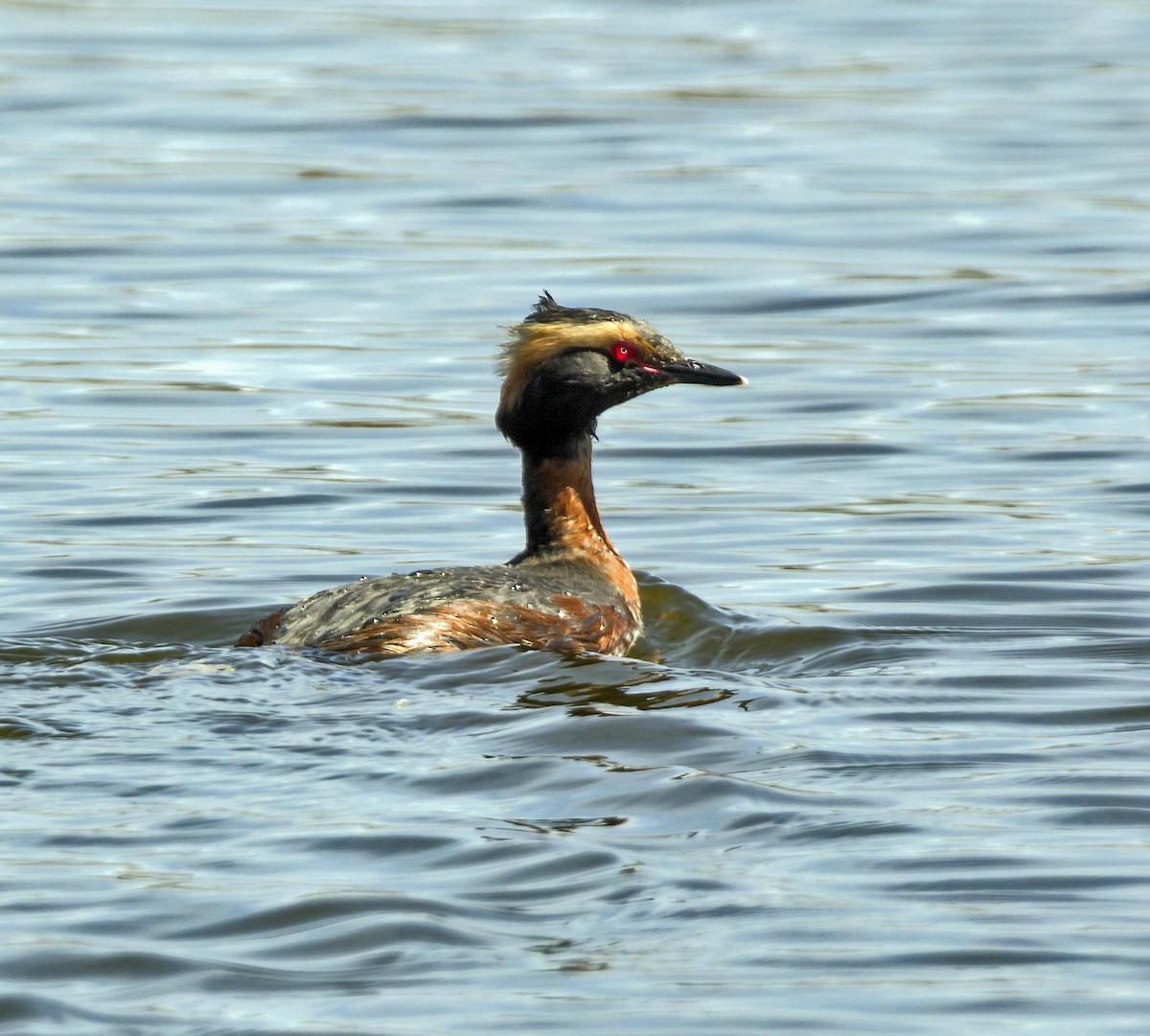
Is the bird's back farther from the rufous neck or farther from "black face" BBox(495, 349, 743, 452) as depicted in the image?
"black face" BBox(495, 349, 743, 452)

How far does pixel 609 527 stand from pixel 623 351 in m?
2.35

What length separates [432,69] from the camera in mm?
27938

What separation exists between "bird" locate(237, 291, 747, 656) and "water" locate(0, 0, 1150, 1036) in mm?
286

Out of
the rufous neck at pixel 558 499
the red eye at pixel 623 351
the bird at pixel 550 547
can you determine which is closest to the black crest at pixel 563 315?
the bird at pixel 550 547

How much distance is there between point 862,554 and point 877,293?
6492 mm

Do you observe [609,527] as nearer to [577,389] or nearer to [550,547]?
[550,547]

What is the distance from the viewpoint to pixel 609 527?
1290 centimetres

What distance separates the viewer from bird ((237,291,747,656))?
31.3 ft

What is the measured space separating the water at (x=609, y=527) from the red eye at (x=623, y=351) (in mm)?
1151

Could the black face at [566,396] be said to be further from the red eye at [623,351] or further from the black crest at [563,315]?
the black crest at [563,315]

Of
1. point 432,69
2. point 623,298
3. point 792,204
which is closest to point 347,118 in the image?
point 432,69

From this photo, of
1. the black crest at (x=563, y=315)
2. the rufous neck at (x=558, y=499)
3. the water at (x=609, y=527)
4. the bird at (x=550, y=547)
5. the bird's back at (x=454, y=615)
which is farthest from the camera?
the rufous neck at (x=558, y=499)

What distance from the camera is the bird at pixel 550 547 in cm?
953

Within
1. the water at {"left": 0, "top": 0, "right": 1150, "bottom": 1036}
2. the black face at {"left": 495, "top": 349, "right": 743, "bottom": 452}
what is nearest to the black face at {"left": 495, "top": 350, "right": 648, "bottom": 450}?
the black face at {"left": 495, "top": 349, "right": 743, "bottom": 452}
